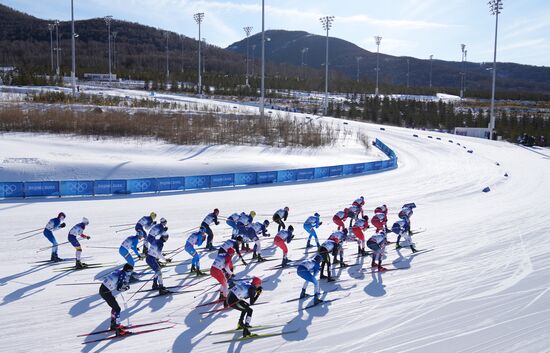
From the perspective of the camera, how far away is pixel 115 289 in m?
9.69

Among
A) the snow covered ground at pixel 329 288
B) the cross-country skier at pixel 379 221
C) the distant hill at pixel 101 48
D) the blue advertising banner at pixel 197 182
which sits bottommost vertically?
the snow covered ground at pixel 329 288

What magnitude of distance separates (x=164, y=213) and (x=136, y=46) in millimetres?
148491

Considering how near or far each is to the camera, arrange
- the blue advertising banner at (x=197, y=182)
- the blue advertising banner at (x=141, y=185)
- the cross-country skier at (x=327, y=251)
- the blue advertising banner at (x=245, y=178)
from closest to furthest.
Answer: the cross-country skier at (x=327, y=251), the blue advertising banner at (x=141, y=185), the blue advertising banner at (x=197, y=182), the blue advertising banner at (x=245, y=178)

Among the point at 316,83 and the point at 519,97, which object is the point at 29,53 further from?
the point at 519,97

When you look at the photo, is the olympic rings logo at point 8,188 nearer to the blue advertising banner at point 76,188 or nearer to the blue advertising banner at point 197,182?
the blue advertising banner at point 76,188

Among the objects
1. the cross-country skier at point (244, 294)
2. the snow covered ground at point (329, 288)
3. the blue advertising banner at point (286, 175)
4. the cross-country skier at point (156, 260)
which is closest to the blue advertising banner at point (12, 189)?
the snow covered ground at point (329, 288)

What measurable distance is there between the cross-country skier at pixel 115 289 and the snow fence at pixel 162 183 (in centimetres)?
1614

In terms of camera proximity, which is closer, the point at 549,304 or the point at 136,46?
the point at 549,304

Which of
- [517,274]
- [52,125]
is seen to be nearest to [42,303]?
[517,274]

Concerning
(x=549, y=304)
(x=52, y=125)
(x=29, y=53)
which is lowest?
(x=549, y=304)

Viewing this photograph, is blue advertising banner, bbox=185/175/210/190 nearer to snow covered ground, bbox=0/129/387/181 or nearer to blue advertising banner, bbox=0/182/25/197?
snow covered ground, bbox=0/129/387/181

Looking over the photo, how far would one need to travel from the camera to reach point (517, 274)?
14266 mm

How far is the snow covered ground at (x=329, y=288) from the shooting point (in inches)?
391

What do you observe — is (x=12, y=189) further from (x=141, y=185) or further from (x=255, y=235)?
(x=255, y=235)
